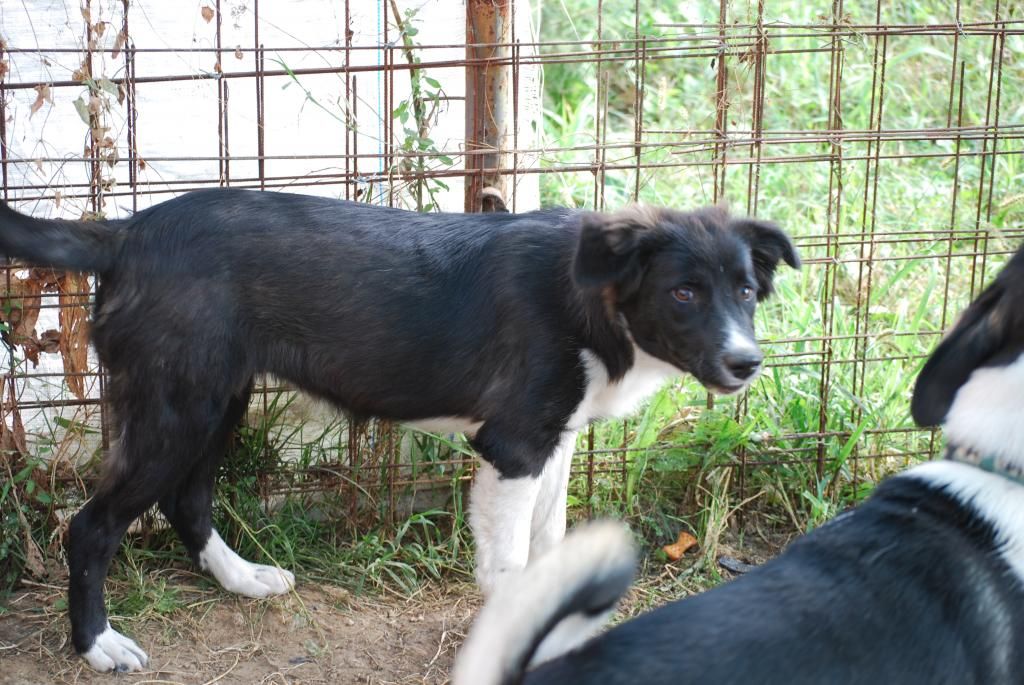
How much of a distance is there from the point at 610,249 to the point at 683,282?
24 cm

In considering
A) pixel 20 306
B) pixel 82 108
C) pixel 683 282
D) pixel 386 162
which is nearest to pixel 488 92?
pixel 386 162

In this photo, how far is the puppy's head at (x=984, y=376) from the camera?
1960 mm

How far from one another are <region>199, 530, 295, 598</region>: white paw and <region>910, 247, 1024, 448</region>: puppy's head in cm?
240

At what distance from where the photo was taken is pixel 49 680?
3.37 meters

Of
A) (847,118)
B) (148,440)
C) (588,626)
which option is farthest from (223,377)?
(847,118)

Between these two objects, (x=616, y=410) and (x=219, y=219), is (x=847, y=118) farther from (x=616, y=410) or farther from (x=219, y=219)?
(x=219, y=219)

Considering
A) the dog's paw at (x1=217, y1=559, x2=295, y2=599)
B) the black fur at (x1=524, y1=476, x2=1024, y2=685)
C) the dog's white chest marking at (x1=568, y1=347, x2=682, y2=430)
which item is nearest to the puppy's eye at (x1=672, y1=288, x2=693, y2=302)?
the dog's white chest marking at (x1=568, y1=347, x2=682, y2=430)

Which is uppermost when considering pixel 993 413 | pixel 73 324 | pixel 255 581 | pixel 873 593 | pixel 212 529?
pixel 993 413

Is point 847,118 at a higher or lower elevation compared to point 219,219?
higher

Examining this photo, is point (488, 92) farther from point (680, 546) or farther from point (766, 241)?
point (680, 546)

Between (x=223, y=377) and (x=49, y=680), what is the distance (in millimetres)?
1056

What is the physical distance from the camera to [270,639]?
11.9ft

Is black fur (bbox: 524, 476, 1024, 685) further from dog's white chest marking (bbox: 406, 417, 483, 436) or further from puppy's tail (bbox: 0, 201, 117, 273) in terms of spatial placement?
puppy's tail (bbox: 0, 201, 117, 273)

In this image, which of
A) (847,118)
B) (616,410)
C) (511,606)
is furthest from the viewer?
(847,118)
